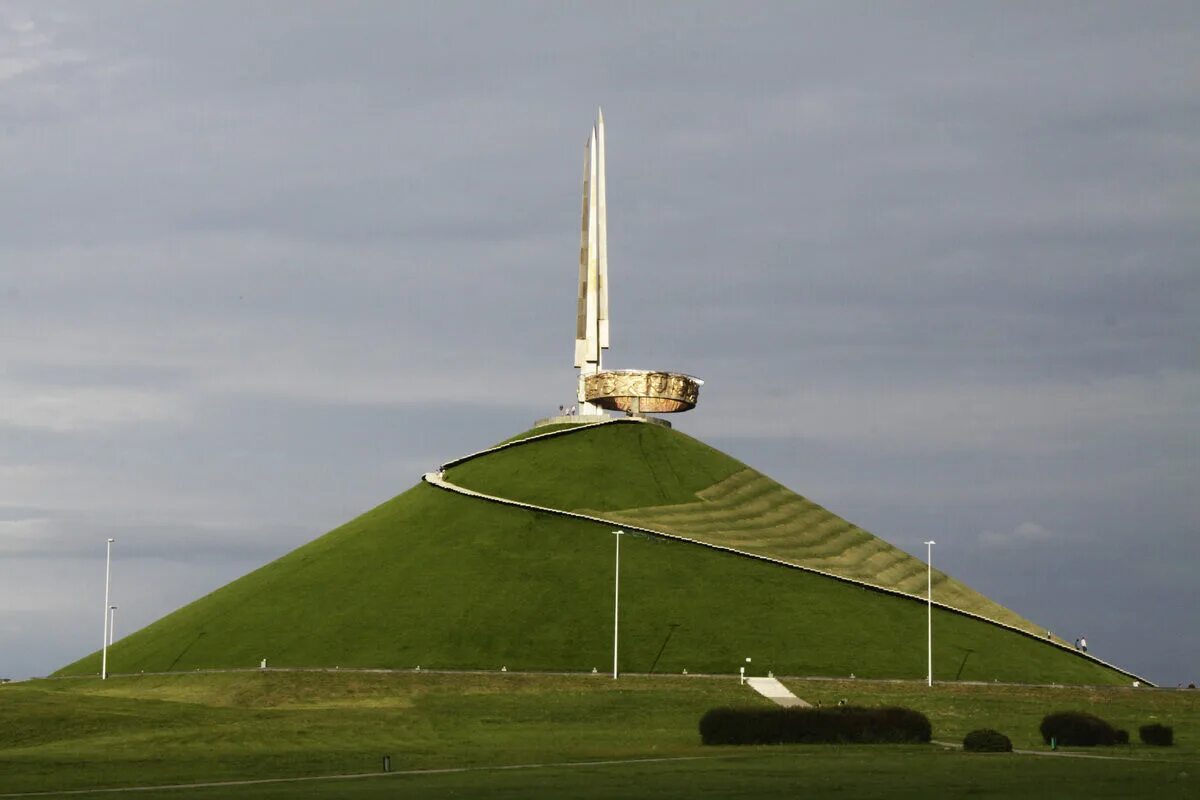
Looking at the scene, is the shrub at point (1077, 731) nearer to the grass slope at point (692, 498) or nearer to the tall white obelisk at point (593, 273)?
the grass slope at point (692, 498)

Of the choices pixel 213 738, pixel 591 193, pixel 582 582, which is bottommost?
pixel 213 738

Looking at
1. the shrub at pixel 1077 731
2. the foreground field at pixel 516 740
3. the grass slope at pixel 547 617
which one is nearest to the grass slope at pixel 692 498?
the grass slope at pixel 547 617

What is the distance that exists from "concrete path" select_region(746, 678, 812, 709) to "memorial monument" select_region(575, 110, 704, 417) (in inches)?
1976

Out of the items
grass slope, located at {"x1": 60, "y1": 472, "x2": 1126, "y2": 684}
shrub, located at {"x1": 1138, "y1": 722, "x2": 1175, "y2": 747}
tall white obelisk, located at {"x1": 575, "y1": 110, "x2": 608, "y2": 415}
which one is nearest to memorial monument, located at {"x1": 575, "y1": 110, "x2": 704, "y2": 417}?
tall white obelisk, located at {"x1": 575, "y1": 110, "x2": 608, "y2": 415}

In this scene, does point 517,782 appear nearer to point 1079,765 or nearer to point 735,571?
point 1079,765

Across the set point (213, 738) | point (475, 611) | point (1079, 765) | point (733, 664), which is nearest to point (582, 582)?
point (475, 611)

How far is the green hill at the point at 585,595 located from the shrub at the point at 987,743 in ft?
122

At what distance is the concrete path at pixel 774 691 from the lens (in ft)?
290

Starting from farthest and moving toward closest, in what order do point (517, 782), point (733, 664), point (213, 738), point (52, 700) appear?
point (733, 664) < point (52, 700) < point (213, 738) < point (517, 782)

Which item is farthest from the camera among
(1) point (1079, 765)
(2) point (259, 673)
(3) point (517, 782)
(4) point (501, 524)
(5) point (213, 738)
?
(4) point (501, 524)

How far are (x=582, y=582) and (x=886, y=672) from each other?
80.3 ft

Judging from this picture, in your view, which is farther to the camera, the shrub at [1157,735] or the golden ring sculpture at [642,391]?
the golden ring sculpture at [642,391]

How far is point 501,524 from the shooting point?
128 meters

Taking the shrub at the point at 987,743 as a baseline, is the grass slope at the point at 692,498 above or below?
above
